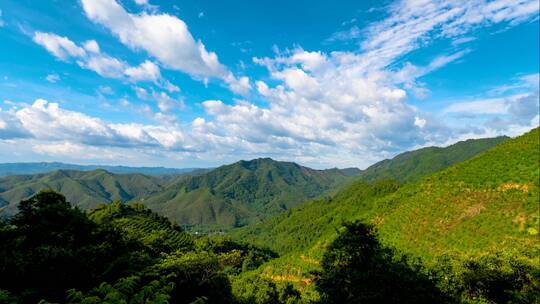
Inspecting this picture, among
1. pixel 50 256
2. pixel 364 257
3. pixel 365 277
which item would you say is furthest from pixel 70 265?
pixel 364 257

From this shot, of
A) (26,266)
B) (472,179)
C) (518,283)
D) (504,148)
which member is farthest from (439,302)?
(504,148)

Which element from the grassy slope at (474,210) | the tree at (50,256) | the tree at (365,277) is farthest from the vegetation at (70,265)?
the grassy slope at (474,210)

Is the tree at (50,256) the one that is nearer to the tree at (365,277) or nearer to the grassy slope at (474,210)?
the tree at (365,277)

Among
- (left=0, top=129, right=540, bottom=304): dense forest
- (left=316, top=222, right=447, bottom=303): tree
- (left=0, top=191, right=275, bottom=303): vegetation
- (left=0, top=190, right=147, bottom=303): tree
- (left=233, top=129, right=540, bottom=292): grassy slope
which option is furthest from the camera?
(left=233, top=129, right=540, bottom=292): grassy slope

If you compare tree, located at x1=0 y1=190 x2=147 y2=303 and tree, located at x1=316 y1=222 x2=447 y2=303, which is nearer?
tree, located at x1=0 y1=190 x2=147 y2=303

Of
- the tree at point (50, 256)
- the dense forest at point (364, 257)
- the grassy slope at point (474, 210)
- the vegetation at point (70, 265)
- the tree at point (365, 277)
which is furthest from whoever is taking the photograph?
the grassy slope at point (474, 210)

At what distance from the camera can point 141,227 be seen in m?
101

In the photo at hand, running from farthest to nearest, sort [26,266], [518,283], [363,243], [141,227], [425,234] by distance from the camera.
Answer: [141,227]
[425,234]
[363,243]
[518,283]
[26,266]

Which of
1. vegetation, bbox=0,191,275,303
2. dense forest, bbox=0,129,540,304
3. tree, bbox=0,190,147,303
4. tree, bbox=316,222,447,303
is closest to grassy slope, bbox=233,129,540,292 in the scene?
dense forest, bbox=0,129,540,304

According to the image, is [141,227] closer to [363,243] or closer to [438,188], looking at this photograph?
[438,188]

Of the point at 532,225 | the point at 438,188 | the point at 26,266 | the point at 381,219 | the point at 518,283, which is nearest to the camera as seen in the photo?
the point at 26,266

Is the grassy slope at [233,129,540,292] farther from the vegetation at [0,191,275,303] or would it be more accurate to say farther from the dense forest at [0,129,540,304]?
the vegetation at [0,191,275,303]

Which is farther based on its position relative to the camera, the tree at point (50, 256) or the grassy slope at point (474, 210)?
the grassy slope at point (474, 210)

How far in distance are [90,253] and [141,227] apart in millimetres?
89814
